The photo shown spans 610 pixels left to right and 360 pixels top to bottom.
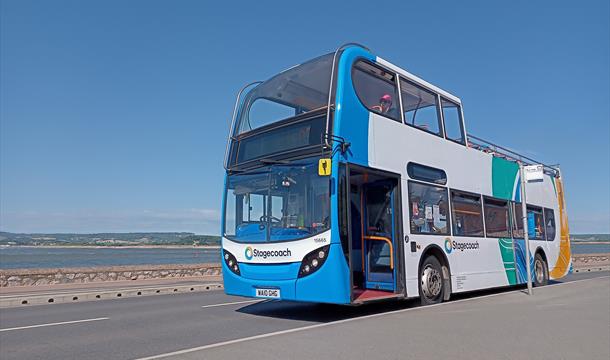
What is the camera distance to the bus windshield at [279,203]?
728cm

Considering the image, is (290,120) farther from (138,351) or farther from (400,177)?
(138,351)

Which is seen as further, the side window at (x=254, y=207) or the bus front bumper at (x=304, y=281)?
the side window at (x=254, y=207)

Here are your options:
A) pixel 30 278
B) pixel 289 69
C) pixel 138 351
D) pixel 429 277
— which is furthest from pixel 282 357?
pixel 30 278

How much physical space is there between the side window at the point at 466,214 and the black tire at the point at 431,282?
1076mm

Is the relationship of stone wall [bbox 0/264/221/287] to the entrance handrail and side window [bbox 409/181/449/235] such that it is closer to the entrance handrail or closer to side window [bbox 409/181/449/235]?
the entrance handrail

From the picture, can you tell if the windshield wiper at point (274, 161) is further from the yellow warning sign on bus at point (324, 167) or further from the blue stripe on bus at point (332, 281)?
the blue stripe on bus at point (332, 281)

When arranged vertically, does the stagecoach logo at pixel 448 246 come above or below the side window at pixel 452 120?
below

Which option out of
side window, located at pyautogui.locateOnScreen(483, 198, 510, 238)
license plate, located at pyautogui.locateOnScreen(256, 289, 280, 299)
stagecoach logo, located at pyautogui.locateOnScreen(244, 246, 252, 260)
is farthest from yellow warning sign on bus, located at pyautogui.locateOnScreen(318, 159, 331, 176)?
side window, located at pyautogui.locateOnScreen(483, 198, 510, 238)

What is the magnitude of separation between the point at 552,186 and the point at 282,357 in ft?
45.4

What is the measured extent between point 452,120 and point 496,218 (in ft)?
9.46

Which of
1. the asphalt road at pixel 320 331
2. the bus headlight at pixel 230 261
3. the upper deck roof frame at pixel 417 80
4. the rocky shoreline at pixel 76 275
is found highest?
the upper deck roof frame at pixel 417 80

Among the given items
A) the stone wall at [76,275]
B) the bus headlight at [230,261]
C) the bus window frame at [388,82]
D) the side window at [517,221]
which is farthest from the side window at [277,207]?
the stone wall at [76,275]

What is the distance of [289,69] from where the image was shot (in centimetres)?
904

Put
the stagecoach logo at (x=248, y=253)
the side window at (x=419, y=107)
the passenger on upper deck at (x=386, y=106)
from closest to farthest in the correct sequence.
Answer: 1. the stagecoach logo at (x=248, y=253)
2. the passenger on upper deck at (x=386, y=106)
3. the side window at (x=419, y=107)
